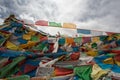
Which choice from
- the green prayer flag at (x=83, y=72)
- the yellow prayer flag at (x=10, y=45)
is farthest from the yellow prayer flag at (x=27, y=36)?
the green prayer flag at (x=83, y=72)

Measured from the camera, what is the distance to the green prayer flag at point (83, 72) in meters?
9.00

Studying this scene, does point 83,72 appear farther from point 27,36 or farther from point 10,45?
point 27,36

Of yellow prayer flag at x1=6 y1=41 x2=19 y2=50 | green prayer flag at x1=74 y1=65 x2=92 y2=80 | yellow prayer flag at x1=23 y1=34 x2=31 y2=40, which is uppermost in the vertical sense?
yellow prayer flag at x1=23 y1=34 x2=31 y2=40

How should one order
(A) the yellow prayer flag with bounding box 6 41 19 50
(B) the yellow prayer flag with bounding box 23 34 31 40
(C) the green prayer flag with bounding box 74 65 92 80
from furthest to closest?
(B) the yellow prayer flag with bounding box 23 34 31 40 → (A) the yellow prayer flag with bounding box 6 41 19 50 → (C) the green prayer flag with bounding box 74 65 92 80

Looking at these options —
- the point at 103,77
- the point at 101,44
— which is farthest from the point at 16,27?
the point at 103,77

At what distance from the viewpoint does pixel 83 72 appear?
9273 millimetres

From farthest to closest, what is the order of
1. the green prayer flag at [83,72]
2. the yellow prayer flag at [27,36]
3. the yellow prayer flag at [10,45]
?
the yellow prayer flag at [27,36] → the yellow prayer flag at [10,45] → the green prayer flag at [83,72]

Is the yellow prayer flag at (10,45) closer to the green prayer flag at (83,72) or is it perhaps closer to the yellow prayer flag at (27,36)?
the yellow prayer flag at (27,36)

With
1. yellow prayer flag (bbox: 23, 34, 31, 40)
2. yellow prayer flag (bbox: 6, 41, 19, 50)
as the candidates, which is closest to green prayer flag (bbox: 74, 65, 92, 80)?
yellow prayer flag (bbox: 6, 41, 19, 50)

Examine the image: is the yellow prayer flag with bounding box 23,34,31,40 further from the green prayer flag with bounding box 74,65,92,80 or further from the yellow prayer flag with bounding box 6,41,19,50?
the green prayer flag with bounding box 74,65,92,80

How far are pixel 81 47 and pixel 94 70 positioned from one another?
3767 mm

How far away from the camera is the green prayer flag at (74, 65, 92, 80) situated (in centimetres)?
900

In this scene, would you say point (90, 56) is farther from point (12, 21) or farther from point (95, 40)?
point (12, 21)

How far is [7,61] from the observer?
400 inches
